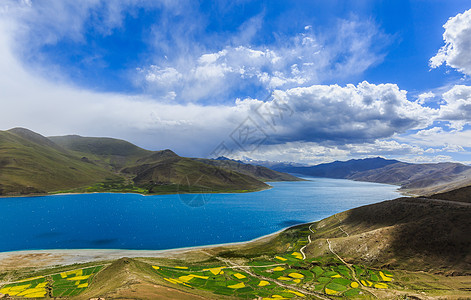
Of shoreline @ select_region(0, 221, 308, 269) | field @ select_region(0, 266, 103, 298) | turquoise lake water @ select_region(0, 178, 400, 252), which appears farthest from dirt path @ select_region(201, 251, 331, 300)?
field @ select_region(0, 266, 103, 298)

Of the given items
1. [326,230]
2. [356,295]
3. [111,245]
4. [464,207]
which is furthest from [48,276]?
[464,207]

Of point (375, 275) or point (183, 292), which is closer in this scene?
point (183, 292)

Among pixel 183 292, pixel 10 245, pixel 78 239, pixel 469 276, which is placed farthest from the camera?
pixel 78 239

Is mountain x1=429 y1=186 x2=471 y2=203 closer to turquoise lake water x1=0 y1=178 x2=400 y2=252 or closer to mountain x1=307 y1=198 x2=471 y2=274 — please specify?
mountain x1=307 y1=198 x2=471 y2=274

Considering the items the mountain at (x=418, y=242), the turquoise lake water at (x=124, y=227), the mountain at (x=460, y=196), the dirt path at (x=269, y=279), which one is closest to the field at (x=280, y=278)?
the dirt path at (x=269, y=279)

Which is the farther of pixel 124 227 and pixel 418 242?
pixel 124 227

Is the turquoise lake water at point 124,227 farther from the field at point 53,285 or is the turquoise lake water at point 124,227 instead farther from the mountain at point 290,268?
the field at point 53,285

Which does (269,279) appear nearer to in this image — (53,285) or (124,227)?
(53,285)

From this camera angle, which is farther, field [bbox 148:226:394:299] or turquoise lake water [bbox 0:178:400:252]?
turquoise lake water [bbox 0:178:400:252]

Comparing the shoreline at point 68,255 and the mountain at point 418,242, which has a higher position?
the mountain at point 418,242

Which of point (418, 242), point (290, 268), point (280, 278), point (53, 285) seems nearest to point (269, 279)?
point (280, 278)

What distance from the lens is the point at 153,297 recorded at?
113ft

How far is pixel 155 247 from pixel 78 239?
1468 inches

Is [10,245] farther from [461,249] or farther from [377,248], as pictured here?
[461,249]
